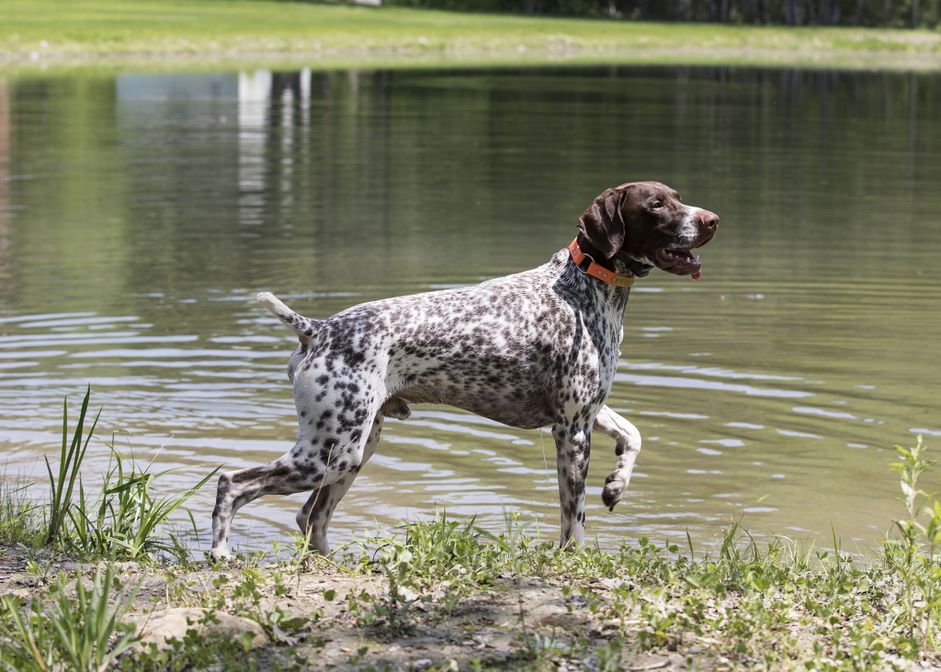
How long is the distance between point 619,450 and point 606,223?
107 centimetres

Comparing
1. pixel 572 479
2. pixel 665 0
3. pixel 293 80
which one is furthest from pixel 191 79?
A: pixel 665 0

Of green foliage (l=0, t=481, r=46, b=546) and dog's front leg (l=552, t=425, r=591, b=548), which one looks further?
dog's front leg (l=552, t=425, r=591, b=548)

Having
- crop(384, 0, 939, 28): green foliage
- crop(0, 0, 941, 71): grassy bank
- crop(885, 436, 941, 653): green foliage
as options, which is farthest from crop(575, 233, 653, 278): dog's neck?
crop(384, 0, 939, 28): green foliage

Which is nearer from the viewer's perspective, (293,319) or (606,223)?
(293,319)

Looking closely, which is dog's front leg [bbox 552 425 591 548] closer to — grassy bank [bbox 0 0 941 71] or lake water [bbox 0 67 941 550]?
lake water [bbox 0 67 941 550]

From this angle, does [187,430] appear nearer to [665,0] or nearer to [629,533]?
[629,533]

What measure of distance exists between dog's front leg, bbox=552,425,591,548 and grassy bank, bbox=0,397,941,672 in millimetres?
406

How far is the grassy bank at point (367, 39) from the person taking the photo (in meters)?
55.6

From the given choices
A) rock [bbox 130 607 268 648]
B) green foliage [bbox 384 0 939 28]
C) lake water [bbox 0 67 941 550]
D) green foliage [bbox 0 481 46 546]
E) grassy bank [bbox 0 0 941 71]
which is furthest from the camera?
green foliage [bbox 384 0 939 28]

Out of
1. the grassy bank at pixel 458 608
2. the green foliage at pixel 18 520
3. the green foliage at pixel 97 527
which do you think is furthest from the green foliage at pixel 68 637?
the green foliage at pixel 18 520

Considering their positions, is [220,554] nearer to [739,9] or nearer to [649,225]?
[649,225]

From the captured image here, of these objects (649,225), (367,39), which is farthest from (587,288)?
(367,39)

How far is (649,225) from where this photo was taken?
6207mm

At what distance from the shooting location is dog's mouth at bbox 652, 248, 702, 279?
6.21m
